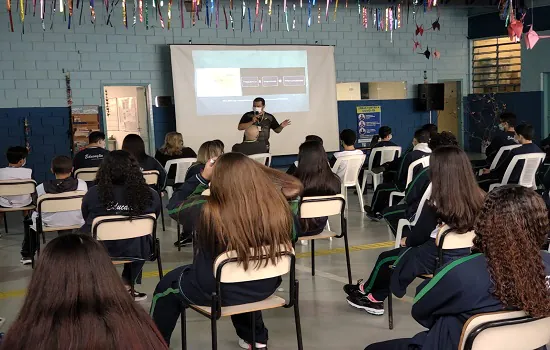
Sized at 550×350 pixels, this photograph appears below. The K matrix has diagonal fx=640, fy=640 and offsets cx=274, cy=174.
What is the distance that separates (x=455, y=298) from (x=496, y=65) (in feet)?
40.4

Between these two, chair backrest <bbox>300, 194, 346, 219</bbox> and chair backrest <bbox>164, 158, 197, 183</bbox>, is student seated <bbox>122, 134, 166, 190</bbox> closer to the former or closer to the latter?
chair backrest <bbox>164, 158, 197, 183</bbox>

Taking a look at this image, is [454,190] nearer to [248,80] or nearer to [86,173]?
[86,173]

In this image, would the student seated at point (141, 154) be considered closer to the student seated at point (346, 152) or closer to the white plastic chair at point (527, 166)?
the student seated at point (346, 152)

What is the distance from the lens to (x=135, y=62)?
35.1 feet

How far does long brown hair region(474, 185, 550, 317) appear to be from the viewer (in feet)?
6.66

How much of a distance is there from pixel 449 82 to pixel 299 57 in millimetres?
3990

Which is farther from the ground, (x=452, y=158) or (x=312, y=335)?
(x=452, y=158)

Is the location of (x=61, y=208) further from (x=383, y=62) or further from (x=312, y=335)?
(x=383, y=62)

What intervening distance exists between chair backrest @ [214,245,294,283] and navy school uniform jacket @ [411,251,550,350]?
900 mm

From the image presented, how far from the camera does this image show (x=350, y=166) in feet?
24.1

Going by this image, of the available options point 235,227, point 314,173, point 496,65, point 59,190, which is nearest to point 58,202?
point 59,190

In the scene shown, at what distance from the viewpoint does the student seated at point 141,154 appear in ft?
21.9

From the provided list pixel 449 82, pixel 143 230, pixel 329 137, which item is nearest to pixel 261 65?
pixel 329 137

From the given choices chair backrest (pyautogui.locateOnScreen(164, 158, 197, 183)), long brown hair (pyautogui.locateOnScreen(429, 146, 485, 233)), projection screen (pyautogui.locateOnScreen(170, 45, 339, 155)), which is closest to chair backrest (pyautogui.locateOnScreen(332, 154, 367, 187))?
chair backrest (pyautogui.locateOnScreen(164, 158, 197, 183))
